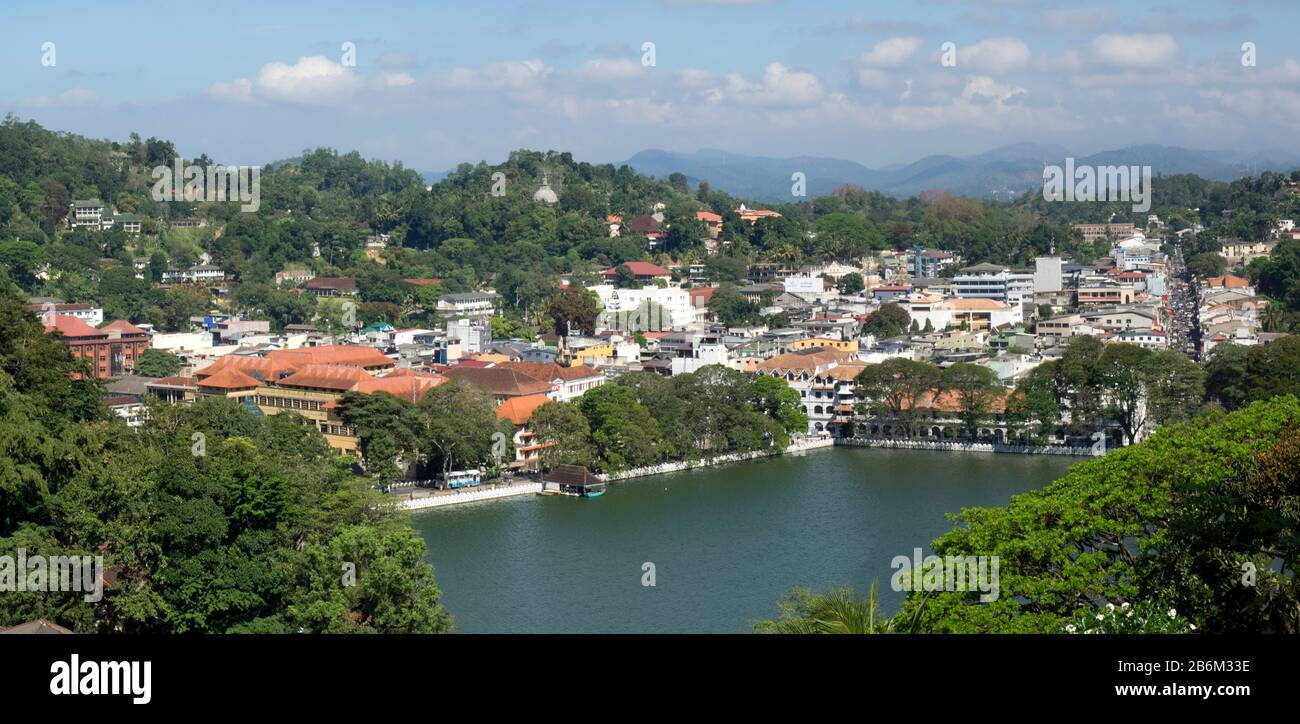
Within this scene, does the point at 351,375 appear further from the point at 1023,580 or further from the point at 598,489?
the point at 1023,580

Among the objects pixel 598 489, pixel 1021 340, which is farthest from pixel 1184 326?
pixel 598 489

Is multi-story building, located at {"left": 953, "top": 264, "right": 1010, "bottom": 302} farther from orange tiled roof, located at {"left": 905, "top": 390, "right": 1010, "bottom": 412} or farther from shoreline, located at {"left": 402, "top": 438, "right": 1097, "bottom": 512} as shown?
shoreline, located at {"left": 402, "top": 438, "right": 1097, "bottom": 512}

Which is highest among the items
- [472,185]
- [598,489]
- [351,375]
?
[472,185]

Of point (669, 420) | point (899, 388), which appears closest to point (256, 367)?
point (669, 420)

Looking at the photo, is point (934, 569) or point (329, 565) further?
point (329, 565)

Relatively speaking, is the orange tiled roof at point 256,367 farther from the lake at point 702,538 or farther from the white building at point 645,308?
the white building at point 645,308

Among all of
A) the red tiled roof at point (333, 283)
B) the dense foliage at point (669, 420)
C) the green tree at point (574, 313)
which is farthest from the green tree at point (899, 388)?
the red tiled roof at point (333, 283)
